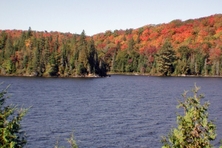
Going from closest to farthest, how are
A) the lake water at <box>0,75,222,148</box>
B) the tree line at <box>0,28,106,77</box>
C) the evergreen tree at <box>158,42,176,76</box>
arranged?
the lake water at <box>0,75,222,148</box> < the tree line at <box>0,28,106,77</box> < the evergreen tree at <box>158,42,176,76</box>

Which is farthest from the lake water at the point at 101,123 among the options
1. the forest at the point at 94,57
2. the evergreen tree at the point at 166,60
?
the evergreen tree at the point at 166,60

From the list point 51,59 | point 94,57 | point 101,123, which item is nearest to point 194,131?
point 101,123

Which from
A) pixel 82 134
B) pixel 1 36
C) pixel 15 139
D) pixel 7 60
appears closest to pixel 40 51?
pixel 7 60

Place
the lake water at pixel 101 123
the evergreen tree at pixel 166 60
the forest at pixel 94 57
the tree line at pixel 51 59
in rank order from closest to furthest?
1. the lake water at pixel 101 123
2. the tree line at pixel 51 59
3. the forest at pixel 94 57
4. the evergreen tree at pixel 166 60

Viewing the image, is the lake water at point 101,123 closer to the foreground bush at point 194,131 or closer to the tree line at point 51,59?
the foreground bush at point 194,131

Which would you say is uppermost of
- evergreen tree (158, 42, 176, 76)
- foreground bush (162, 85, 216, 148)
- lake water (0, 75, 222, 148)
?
evergreen tree (158, 42, 176, 76)

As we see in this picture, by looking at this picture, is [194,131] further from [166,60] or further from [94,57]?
[166,60]

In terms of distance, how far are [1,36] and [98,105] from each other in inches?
4747

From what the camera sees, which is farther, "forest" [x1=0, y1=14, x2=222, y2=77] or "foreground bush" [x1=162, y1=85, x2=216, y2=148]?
"forest" [x1=0, y1=14, x2=222, y2=77]

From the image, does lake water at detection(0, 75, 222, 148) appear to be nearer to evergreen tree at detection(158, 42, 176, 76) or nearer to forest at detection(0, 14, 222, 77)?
forest at detection(0, 14, 222, 77)

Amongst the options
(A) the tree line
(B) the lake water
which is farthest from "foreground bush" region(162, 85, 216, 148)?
(A) the tree line

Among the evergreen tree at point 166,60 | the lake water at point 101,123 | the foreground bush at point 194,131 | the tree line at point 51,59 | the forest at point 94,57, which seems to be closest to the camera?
the foreground bush at point 194,131

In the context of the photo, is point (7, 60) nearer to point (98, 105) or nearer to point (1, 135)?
point (98, 105)

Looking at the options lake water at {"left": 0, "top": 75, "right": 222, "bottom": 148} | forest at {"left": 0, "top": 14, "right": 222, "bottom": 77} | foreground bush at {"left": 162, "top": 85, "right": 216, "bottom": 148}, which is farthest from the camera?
forest at {"left": 0, "top": 14, "right": 222, "bottom": 77}
